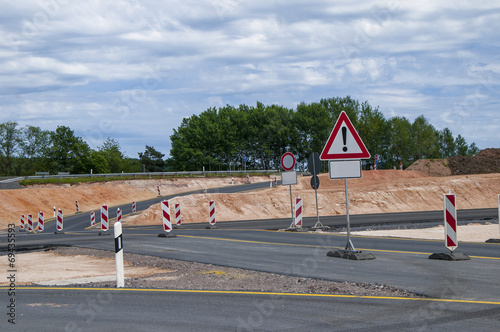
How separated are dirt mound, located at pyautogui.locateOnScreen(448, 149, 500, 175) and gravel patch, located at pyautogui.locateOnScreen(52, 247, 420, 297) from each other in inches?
2401

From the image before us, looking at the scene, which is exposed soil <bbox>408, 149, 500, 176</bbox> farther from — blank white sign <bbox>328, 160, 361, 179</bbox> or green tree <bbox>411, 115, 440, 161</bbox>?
blank white sign <bbox>328, 160, 361, 179</bbox>

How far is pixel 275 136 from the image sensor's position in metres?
108

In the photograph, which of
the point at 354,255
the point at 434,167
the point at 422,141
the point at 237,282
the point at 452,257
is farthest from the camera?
the point at 422,141

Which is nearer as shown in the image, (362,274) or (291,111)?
(362,274)

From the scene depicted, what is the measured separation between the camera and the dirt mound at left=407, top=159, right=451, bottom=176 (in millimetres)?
67438

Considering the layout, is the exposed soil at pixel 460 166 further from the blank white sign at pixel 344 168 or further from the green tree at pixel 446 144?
the green tree at pixel 446 144

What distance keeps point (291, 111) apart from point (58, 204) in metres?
66.9

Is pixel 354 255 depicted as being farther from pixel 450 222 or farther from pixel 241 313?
pixel 241 313

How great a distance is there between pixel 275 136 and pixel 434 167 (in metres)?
44.5

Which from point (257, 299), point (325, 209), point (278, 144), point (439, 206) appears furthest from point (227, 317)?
point (278, 144)

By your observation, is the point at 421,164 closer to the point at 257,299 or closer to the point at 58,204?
the point at 58,204

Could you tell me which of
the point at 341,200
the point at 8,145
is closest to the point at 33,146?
the point at 8,145

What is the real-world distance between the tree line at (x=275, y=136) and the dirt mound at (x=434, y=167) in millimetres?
33066

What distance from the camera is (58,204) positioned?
5291cm
